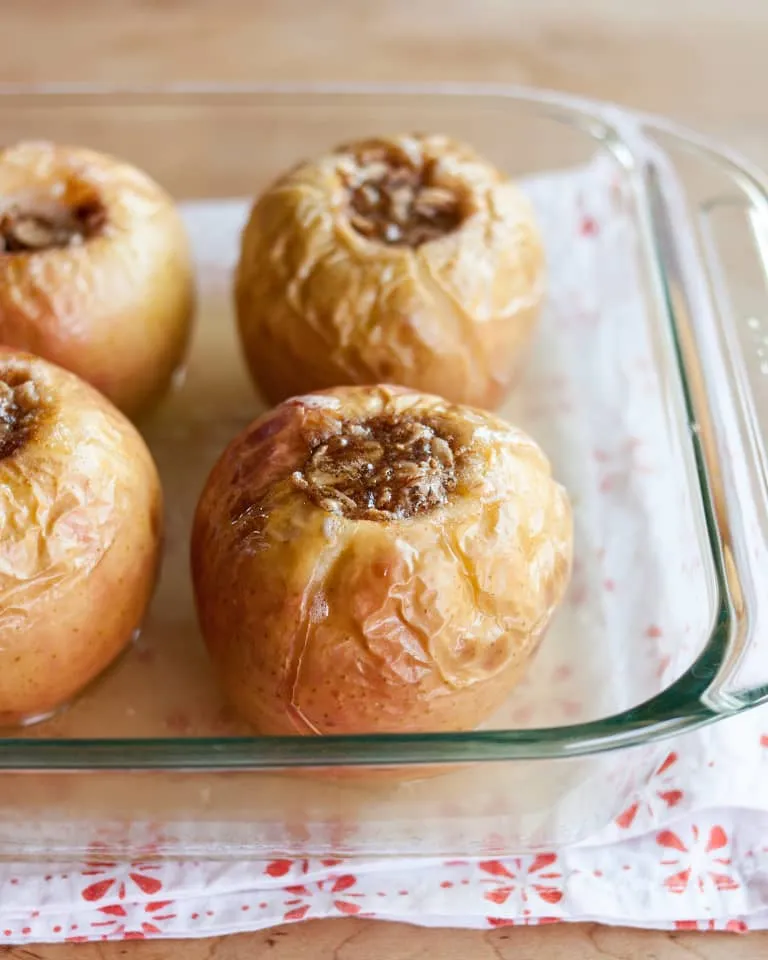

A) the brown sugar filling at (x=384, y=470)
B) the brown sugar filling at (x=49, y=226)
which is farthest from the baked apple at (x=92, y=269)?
the brown sugar filling at (x=384, y=470)

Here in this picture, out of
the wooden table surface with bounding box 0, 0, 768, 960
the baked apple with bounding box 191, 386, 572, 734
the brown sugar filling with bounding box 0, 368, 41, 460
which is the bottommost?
the baked apple with bounding box 191, 386, 572, 734

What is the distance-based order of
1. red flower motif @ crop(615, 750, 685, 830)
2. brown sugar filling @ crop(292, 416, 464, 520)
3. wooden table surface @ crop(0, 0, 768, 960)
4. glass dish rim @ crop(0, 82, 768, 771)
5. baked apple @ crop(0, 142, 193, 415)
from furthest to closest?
1. wooden table surface @ crop(0, 0, 768, 960)
2. baked apple @ crop(0, 142, 193, 415)
3. red flower motif @ crop(615, 750, 685, 830)
4. brown sugar filling @ crop(292, 416, 464, 520)
5. glass dish rim @ crop(0, 82, 768, 771)

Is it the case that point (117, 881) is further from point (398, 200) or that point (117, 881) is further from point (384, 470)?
point (398, 200)

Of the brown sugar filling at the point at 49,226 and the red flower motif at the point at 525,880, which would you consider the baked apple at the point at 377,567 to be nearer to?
the red flower motif at the point at 525,880

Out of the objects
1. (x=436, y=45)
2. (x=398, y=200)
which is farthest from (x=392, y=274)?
(x=436, y=45)

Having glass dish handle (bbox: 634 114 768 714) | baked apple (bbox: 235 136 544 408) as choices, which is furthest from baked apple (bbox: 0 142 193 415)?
glass dish handle (bbox: 634 114 768 714)

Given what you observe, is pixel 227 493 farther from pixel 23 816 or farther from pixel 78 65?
pixel 78 65

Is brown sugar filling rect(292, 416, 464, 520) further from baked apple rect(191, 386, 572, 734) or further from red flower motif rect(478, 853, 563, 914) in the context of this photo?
red flower motif rect(478, 853, 563, 914)

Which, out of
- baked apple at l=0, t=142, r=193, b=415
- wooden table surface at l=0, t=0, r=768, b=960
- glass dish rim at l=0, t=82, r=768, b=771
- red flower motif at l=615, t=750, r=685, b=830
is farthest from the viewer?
wooden table surface at l=0, t=0, r=768, b=960
